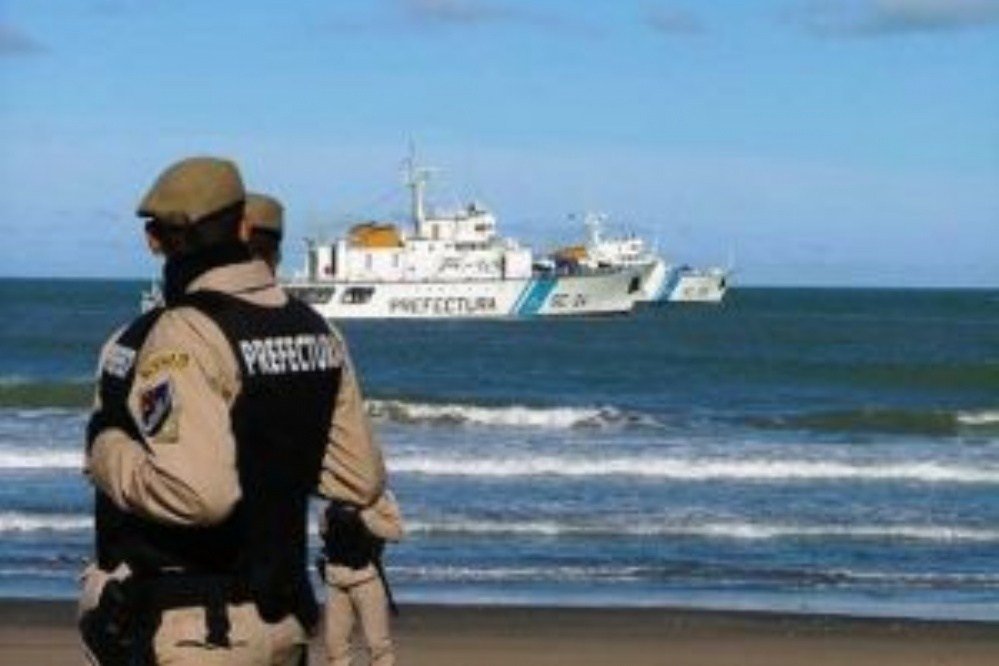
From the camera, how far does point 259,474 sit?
Answer: 367cm

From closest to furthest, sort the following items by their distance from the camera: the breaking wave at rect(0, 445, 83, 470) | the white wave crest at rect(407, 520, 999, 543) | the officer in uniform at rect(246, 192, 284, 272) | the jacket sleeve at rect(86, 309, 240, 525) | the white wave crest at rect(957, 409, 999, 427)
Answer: the jacket sleeve at rect(86, 309, 240, 525), the officer in uniform at rect(246, 192, 284, 272), the white wave crest at rect(407, 520, 999, 543), the breaking wave at rect(0, 445, 83, 470), the white wave crest at rect(957, 409, 999, 427)

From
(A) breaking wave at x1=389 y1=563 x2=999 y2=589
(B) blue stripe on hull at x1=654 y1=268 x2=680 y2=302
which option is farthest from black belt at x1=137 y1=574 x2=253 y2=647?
(B) blue stripe on hull at x1=654 y1=268 x2=680 y2=302

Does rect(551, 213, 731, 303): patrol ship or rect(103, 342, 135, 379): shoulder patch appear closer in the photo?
rect(103, 342, 135, 379): shoulder patch

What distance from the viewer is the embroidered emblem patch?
3490 millimetres

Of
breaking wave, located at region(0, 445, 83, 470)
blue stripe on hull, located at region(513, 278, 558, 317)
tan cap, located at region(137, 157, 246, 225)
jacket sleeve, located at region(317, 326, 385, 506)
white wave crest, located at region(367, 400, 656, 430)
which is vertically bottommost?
blue stripe on hull, located at region(513, 278, 558, 317)

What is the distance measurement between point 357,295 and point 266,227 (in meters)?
67.5

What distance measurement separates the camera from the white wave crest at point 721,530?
1617 cm

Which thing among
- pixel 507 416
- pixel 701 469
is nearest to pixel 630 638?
pixel 701 469

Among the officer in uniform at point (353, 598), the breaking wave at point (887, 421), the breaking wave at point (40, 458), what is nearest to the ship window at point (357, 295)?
the breaking wave at point (887, 421)

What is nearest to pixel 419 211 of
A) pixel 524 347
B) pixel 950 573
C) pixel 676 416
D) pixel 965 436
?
pixel 524 347

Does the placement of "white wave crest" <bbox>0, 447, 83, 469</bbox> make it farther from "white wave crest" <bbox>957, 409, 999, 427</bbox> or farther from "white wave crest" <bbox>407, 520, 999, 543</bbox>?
"white wave crest" <bbox>957, 409, 999, 427</bbox>

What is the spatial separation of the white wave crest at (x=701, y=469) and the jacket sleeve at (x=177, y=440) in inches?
702

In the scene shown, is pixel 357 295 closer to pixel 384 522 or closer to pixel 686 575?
pixel 686 575

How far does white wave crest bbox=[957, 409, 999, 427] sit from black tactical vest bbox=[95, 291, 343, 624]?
29844mm
